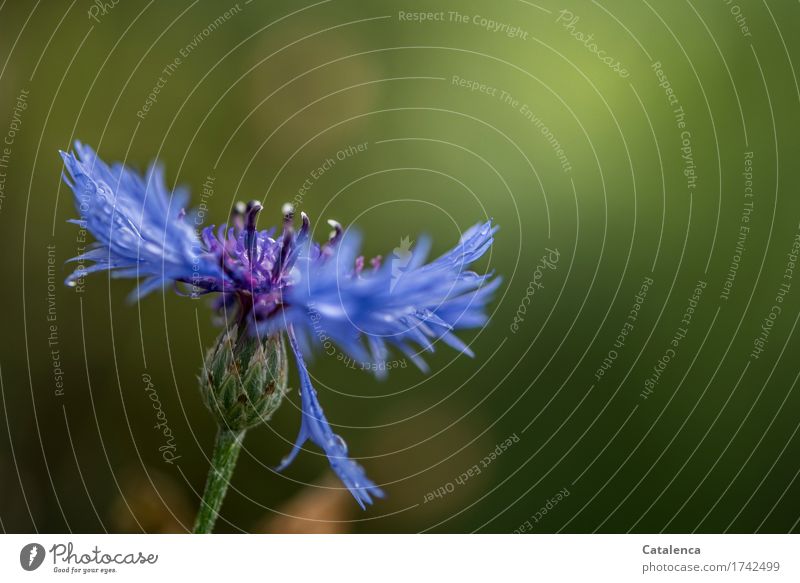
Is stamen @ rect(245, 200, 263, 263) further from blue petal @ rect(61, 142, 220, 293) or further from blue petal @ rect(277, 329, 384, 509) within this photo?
blue petal @ rect(277, 329, 384, 509)

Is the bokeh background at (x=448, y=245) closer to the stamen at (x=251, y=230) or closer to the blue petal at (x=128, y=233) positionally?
the stamen at (x=251, y=230)

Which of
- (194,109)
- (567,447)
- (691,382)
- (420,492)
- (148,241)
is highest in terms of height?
(194,109)

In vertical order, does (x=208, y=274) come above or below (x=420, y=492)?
above

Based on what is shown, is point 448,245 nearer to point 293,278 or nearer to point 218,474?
point 293,278

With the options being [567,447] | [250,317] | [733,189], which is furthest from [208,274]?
[733,189]

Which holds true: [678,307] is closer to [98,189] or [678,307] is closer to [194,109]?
[194,109]

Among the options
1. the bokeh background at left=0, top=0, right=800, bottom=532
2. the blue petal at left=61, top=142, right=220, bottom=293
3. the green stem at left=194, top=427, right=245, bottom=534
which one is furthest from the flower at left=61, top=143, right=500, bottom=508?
the bokeh background at left=0, top=0, right=800, bottom=532
